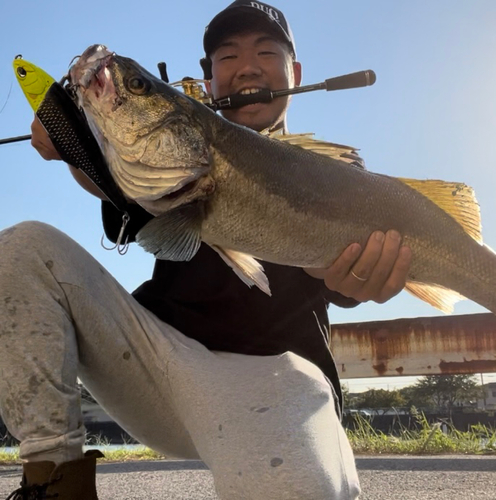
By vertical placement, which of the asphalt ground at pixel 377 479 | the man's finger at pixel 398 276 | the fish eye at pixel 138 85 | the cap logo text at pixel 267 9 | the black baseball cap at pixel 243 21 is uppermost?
the cap logo text at pixel 267 9

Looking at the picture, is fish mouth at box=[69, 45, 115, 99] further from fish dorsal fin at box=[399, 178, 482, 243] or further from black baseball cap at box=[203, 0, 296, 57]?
black baseball cap at box=[203, 0, 296, 57]

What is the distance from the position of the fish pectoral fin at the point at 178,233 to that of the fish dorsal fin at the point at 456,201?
1.15 meters

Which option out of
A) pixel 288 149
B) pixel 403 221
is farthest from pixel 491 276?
pixel 288 149

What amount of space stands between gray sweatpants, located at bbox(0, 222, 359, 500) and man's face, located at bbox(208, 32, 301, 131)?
1891mm

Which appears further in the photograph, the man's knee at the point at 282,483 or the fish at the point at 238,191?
the fish at the point at 238,191

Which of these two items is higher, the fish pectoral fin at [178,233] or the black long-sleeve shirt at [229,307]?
the fish pectoral fin at [178,233]

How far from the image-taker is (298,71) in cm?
477

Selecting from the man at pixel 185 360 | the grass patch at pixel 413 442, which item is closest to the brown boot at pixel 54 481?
the man at pixel 185 360

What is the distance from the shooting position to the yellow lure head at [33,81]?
8.53 feet

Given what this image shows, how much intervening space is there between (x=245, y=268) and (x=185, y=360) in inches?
19.4

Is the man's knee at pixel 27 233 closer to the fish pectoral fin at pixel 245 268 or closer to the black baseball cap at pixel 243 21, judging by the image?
the fish pectoral fin at pixel 245 268

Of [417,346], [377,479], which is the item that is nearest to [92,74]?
[377,479]

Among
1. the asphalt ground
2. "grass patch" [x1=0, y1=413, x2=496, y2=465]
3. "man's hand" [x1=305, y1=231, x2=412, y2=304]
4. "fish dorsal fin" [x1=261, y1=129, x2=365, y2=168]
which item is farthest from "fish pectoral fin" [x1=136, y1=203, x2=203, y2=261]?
"grass patch" [x1=0, y1=413, x2=496, y2=465]

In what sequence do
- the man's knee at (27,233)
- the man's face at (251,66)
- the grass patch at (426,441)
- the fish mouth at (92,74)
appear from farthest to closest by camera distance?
the grass patch at (426,441) < the man's face at (251,66) < the man's knee at (27,233) < the fish mouth at (92,74)
